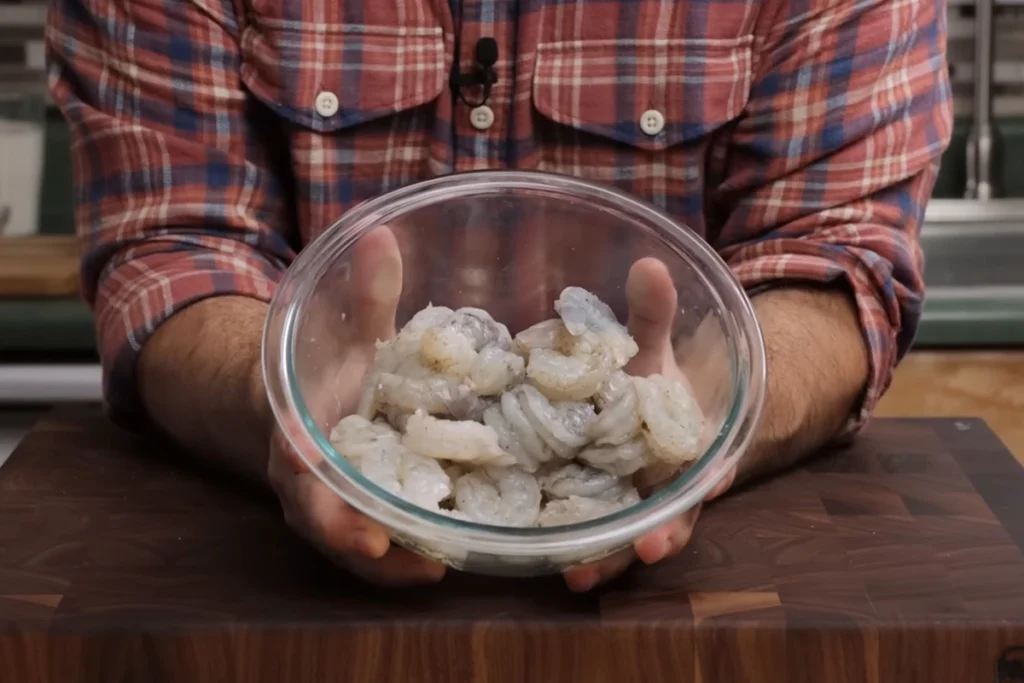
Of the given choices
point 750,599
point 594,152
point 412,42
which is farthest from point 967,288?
point 750,599

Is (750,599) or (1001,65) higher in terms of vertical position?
(1001,65)

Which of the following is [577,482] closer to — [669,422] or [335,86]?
[669,422]

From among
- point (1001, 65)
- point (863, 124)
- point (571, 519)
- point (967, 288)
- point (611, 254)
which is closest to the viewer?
point (571, 519)

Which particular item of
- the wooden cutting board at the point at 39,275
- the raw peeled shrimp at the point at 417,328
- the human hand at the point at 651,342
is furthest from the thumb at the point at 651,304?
the wooden cutting board at the point at 39,275

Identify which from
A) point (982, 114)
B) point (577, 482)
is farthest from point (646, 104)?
point (982, 114)

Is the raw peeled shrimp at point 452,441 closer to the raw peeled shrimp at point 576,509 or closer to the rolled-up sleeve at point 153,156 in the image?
the raw peeled shrimp at point 576,509

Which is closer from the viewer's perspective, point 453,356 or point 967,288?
point 453,356

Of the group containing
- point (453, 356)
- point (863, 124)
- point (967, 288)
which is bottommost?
point (967, 288)

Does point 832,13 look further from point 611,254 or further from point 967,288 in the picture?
point 967,288
